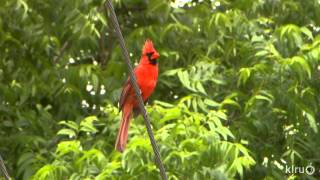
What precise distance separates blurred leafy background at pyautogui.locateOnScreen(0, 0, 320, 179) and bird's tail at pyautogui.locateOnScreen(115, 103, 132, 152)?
6cm

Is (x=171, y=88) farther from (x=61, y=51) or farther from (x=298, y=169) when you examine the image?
(x=298, y=169)

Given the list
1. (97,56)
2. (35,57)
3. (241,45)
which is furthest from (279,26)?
(35,57)

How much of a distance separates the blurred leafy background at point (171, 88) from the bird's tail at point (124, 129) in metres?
0.06

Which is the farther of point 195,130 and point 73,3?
point 73,3

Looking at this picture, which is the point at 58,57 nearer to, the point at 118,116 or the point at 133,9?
the point at 133,9

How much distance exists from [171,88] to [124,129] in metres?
0.96

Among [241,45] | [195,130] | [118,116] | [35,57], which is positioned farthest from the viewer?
[35,57]

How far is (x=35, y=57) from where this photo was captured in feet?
18.7

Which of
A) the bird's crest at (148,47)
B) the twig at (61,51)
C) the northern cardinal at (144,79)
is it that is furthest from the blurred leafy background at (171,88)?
the bird's crest at (148,47)

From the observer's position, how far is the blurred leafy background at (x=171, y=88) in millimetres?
4359

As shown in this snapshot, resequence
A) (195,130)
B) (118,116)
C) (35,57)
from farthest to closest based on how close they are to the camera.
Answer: (35,57), (118,116), (195,130)

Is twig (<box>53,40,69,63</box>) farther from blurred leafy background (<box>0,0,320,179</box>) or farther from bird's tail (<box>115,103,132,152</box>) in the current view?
bird's tail (<box>115,103,132,152</box>)

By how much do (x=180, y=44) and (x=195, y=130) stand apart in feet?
4.45

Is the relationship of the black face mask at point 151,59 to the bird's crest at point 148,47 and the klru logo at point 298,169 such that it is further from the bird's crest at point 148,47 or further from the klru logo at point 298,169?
the klru logo at point 298,169
